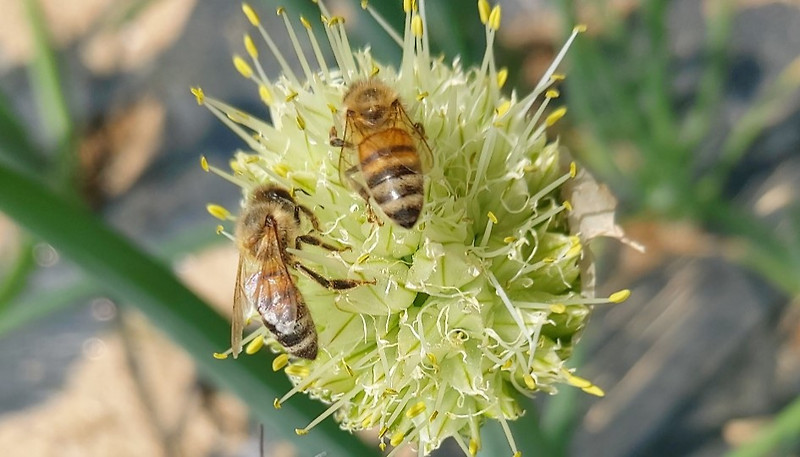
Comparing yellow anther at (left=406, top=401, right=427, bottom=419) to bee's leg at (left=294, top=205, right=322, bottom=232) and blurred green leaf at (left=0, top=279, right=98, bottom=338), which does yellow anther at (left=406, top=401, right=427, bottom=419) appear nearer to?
bee's leg at (left=294, top=205, right=322, bottom=232)

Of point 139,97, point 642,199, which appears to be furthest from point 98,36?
point 642,199

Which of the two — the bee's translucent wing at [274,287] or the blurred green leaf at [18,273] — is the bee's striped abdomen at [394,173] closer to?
the bee's translucent wing at [274,287]

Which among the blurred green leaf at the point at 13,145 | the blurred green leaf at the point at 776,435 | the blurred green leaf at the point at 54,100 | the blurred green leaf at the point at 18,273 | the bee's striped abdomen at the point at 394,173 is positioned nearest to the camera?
the bee's striped abdomen at the point at 394,173

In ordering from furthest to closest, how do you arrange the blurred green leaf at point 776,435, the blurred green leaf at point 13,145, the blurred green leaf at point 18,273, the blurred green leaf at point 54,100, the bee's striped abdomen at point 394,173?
the blurred green leaf at point 54,100 < the blurred green leaf at point 18,273 < the blurred green leaf at point 13,145 < the blurred green leaf at point 776,435 < the bee's striped abdomen at point 394,173

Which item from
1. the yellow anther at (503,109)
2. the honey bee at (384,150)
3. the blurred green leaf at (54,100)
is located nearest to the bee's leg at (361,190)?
the honey bee at (384,150)

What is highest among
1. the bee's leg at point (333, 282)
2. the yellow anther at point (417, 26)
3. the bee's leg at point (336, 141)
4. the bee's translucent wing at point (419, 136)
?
the yellow anther at point (417, 26)

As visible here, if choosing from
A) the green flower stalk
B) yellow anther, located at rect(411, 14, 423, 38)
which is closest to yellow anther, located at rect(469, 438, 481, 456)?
the green flower stalk
